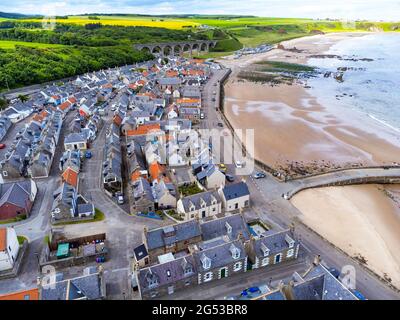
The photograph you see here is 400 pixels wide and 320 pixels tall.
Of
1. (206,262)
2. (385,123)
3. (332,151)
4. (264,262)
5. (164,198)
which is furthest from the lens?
(385,123)

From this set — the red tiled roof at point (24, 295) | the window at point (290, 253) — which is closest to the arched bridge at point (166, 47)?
the window at point (290, 253)

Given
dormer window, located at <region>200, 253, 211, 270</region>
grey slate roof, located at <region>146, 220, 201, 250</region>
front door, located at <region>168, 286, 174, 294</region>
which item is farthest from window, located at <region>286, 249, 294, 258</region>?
front door, located at <region>168, 286, 174, 294</region>

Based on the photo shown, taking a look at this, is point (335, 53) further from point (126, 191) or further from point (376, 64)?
point (126, 191)

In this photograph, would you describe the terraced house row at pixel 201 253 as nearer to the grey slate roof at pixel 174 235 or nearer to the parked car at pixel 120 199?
the grey slate roof at pixel 174 235

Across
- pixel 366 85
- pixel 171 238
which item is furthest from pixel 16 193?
pixel 366 85

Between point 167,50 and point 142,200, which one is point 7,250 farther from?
point 167,50

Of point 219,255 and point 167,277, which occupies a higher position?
point 219,255
